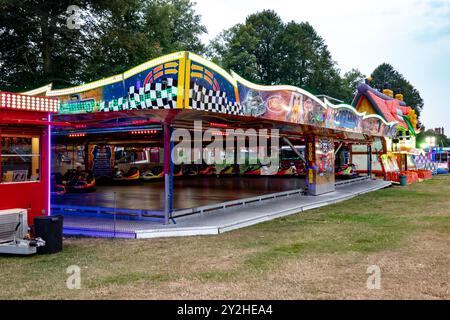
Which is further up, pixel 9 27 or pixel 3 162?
pixel 9 27

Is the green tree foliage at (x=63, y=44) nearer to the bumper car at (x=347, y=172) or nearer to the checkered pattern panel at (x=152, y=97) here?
the bumper car at (x=347, y=172)

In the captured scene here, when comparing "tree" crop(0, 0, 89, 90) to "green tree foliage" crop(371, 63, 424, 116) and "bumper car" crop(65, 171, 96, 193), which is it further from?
"green tree foliage" crop(371, 63, 424, 116)

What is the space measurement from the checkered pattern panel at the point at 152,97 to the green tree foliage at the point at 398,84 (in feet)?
190

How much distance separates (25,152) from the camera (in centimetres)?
782

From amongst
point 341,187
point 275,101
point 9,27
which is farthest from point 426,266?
point 9,27

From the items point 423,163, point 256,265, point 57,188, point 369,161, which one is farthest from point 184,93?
point 423,163

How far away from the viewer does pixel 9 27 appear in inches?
851

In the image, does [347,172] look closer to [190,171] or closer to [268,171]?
[268,171]

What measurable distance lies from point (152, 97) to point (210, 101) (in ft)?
3.56

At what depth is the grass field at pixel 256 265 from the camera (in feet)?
15.4

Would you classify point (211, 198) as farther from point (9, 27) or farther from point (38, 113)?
point (9, 27)

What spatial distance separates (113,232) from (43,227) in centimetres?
156

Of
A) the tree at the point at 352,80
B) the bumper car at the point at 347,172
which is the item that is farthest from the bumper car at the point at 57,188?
the tree at the point at 352,80

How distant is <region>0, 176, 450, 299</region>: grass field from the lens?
15.4 ft
